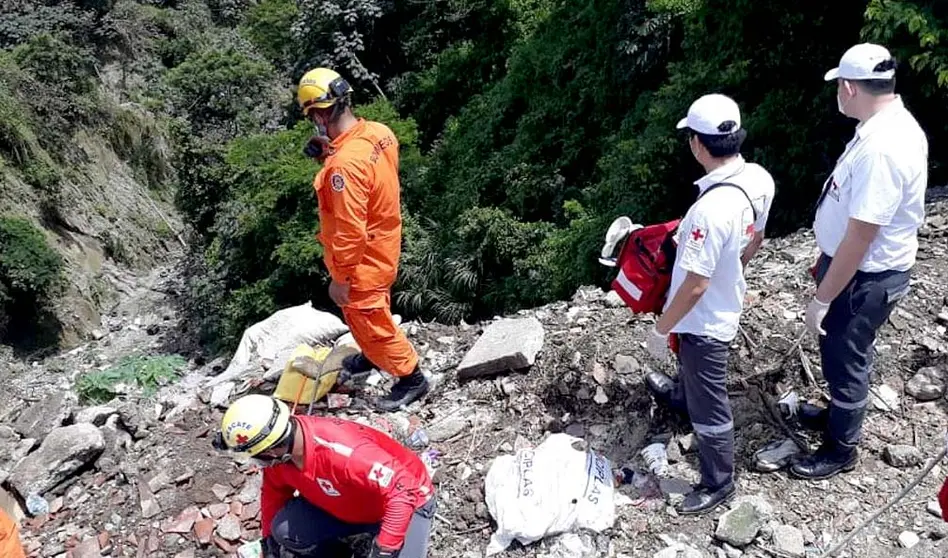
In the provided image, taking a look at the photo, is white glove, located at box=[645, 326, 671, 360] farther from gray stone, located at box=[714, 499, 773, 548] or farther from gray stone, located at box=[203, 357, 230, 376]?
gray stone, located at box=[203, 357, 230, 376]

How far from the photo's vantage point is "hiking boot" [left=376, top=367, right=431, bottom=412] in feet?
15.1

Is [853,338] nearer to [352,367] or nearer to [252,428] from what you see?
[252,428]

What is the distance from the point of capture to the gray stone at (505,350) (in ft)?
15.0

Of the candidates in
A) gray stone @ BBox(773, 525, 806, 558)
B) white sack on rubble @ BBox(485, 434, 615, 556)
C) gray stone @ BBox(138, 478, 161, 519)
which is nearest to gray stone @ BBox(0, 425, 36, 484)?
gray stone @ BBox(138, 478, 161, 519)

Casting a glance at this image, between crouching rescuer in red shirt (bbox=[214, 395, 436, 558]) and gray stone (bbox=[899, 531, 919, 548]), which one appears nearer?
crouching rescuer in red shirt (bbox=[214, 395, 436, 558])

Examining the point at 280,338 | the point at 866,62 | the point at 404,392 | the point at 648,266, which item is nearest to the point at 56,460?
the point at 280,338

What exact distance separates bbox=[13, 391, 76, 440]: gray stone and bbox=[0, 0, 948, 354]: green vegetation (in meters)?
5.26

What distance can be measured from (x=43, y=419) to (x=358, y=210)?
12.0 feet

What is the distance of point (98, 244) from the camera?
21484 mm

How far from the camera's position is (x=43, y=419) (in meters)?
5.94

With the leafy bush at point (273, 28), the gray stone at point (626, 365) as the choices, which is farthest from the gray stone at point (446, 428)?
the leafy bush at point (273, 28)

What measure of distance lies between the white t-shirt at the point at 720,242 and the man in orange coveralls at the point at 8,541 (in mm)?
2738

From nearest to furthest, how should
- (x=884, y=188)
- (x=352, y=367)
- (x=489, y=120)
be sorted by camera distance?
(x=884, y=188), (x=352, y=367), (x=489, y=120)

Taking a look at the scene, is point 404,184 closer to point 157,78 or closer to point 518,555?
point 518,555
